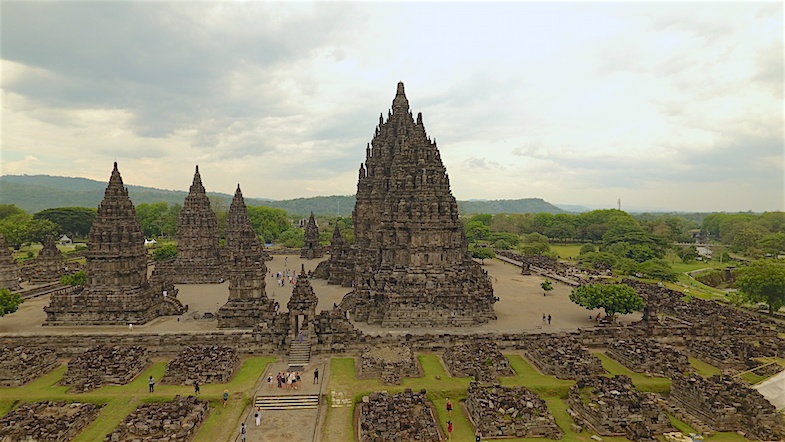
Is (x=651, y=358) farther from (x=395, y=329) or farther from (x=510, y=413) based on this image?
(x=395, y=329)

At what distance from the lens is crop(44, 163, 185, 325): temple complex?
34219mm

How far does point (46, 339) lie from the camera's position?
29500 millimetres

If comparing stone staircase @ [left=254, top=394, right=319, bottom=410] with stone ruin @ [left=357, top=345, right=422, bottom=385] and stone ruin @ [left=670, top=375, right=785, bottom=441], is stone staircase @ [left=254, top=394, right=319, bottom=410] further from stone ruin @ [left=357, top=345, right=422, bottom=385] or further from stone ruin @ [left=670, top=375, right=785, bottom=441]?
stone ruin @ [left=670, top=375, right=785, bottom=441]

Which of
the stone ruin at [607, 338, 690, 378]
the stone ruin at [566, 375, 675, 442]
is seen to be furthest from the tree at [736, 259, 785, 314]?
the stone ruin at [566, 375, 675, 442]

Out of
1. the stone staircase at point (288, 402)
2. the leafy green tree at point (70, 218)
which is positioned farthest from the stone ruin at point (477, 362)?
the leafy green tree at point (70, 218)

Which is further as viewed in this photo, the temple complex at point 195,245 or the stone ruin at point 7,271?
the temple complex at point 195,245

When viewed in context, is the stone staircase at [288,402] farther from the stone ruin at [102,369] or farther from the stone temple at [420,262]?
the stone temple at [420,262]

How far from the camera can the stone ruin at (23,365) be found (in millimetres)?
23859

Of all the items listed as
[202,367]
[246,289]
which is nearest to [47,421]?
[202,367]

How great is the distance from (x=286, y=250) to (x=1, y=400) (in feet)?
194

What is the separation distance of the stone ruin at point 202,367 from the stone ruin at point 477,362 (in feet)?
42.4

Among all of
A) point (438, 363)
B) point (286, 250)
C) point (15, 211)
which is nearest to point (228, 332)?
point (438, 363)

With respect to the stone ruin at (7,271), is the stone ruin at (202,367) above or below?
below

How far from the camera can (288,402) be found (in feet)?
73.4
